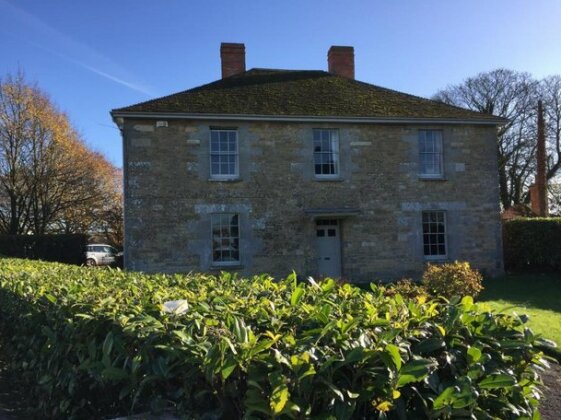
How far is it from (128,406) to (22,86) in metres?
32.1

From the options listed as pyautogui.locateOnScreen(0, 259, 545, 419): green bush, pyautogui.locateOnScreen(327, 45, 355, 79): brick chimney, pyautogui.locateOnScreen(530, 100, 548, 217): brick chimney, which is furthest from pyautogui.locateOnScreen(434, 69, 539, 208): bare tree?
pyautogui.locateOnScreen(0, 259, 545, 419): green bush

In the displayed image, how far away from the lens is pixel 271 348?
8.02ft

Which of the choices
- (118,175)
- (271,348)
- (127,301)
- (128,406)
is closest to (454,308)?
(271,348)

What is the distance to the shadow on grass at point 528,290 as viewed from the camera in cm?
1380

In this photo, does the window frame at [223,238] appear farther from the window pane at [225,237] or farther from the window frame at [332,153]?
the window frame at [332,153]

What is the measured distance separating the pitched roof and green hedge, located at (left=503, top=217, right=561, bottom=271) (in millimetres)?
4207

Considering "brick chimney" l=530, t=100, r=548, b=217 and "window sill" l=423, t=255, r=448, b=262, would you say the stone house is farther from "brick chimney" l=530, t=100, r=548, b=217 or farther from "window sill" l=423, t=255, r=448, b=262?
"brick chimney" l=530, t=100, r=548, b=217

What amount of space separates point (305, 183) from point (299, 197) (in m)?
0.57

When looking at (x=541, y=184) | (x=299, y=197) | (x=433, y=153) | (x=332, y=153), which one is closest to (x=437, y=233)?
(x=433, y=153)

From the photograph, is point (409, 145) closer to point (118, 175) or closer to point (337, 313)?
point (337, 313)

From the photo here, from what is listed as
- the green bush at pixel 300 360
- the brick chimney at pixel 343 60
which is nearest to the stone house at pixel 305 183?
the brick chimney at pixel 343 60

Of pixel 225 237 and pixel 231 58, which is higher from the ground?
pixel 231 58

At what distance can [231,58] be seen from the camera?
22219mm

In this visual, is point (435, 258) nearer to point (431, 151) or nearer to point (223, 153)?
point (431, 151)
